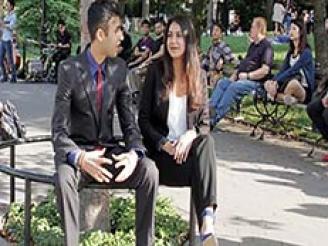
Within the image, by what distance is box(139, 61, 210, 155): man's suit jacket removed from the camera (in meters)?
5.50

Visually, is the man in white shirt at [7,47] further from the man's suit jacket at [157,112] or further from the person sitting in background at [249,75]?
the man's suit jacket at [157,112]

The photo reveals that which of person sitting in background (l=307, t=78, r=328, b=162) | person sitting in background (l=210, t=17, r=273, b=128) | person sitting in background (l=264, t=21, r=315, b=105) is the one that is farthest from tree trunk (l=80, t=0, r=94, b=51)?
person sitting in background (l=210, t=17, r=273, b=128)

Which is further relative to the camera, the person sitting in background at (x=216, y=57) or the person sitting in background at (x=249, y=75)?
the person sitting in background at (x=216, y=57)

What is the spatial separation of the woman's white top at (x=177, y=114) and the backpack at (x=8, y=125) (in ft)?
9.13

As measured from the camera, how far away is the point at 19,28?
101ft

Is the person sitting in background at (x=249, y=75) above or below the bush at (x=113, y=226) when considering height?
above

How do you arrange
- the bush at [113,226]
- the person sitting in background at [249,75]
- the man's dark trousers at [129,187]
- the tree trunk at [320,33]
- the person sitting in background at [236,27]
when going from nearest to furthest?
the man's dark trousers at [129,187] < the bush at [113,226] < the person sitting in background at [249,75] < the tree trunk at [320,33] < the person sitting in background at [236,27]

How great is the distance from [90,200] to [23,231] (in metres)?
0.54

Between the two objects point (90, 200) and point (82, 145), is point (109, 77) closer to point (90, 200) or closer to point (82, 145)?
point (82, 145)

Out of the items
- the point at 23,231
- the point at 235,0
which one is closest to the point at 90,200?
the point at 23,231

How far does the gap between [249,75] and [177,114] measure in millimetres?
5473

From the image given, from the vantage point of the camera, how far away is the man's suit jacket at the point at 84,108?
15.5 ft

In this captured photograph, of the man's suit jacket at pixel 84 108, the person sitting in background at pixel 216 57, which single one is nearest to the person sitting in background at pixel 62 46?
the person sitting in background at pixel 216 57

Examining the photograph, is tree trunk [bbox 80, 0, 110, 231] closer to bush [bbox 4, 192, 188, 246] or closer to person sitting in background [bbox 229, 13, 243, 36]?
bush [bbox 4, 192, 188, 246]
